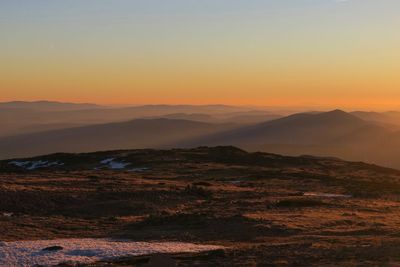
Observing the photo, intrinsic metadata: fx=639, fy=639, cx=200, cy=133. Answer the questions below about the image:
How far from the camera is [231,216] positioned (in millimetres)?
33500

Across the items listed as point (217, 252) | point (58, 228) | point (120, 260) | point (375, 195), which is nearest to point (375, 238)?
point (217, 252)

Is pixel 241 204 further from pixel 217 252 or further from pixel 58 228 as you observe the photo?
pixel 217 252

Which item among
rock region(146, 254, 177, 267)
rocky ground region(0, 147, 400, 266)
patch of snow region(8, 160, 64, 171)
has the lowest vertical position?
rocky ground region(0, 147, 400, 266)

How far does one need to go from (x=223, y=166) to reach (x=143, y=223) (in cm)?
5023

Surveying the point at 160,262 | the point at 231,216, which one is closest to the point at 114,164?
the point at 231,216

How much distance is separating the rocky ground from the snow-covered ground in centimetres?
136

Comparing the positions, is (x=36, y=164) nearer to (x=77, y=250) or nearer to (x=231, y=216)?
(x=231, y=216)

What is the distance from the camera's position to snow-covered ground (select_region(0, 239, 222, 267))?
2188cm

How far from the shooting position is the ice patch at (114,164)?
278 ft

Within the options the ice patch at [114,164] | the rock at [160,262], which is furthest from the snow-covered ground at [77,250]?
the ice patch at [114,164]

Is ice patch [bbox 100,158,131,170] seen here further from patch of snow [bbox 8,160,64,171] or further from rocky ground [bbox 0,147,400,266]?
rocky ground [bbox 0,147,400,266]

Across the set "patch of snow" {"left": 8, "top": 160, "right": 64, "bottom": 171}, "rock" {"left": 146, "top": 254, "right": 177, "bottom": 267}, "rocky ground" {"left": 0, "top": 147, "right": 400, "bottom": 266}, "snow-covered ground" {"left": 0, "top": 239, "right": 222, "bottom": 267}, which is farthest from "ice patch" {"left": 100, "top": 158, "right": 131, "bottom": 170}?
"rock" {"left": 146, "top": 254, "right": 177, "bottom": 267}

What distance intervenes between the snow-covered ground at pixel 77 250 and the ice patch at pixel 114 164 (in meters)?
58.0

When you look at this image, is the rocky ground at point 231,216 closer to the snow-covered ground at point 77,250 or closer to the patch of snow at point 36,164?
the snow-covered ground at point 77,250
